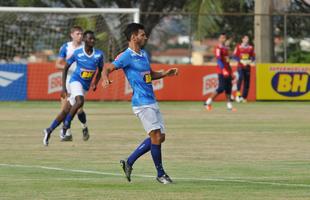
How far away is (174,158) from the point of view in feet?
53.2

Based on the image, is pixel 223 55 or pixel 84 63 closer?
pixel 84 63

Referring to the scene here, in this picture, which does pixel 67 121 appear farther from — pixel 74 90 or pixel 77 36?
pixel 77 36

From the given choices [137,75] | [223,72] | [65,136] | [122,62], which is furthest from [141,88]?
[223,72]

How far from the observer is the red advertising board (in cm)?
3444

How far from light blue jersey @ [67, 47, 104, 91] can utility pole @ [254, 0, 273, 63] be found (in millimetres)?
20442

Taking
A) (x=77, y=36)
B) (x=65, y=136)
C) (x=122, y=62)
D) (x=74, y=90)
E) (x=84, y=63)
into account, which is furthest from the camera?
(x=77, y=36)

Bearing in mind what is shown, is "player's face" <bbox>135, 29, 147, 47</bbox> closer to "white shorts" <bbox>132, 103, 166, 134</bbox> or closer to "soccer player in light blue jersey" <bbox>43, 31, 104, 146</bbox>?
"white shorts" <bbox>132, 103, 166, 134</bbox>

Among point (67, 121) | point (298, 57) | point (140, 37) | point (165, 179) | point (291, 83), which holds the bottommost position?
point (291, 83)

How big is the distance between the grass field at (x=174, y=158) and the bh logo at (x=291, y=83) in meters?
7.50

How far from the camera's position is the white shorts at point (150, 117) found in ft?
42.9

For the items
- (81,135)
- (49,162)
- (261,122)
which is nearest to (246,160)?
(49,162)

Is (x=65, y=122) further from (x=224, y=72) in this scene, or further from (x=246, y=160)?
(x=224, y=72)

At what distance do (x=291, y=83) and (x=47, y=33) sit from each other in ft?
36.2

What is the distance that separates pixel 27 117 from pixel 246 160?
11868mm
